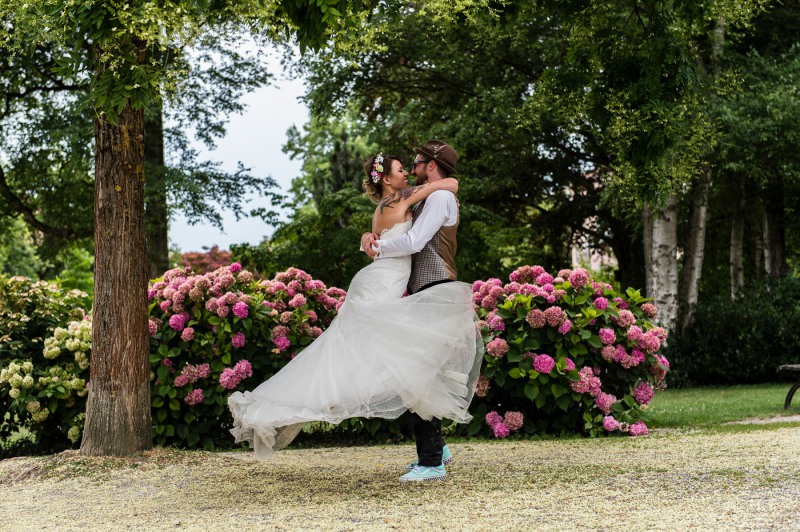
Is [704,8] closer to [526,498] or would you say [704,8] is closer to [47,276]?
[526,498]

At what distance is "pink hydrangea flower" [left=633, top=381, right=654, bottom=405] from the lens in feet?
34.4

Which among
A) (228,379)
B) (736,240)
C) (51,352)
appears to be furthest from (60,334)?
(736,240)

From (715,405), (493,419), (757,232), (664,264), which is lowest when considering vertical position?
(715,405)

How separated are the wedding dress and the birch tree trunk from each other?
7.41ft

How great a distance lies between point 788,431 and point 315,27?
22.0 feet

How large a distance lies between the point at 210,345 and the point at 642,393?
4763 mm

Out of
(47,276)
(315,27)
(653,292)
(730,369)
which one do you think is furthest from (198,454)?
(47,276)

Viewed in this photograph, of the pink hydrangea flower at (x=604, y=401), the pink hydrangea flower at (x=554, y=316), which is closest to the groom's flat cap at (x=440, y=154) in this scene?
the pink hydrangea flower at (x=554, y=316)

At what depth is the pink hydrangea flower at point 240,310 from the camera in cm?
978

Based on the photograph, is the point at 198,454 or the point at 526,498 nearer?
the point at 526,498

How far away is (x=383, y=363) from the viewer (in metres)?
6.30

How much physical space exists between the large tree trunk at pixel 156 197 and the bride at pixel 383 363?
12027 mm

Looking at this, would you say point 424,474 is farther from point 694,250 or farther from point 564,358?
point 694,250

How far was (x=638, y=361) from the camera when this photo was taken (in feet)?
33.2
